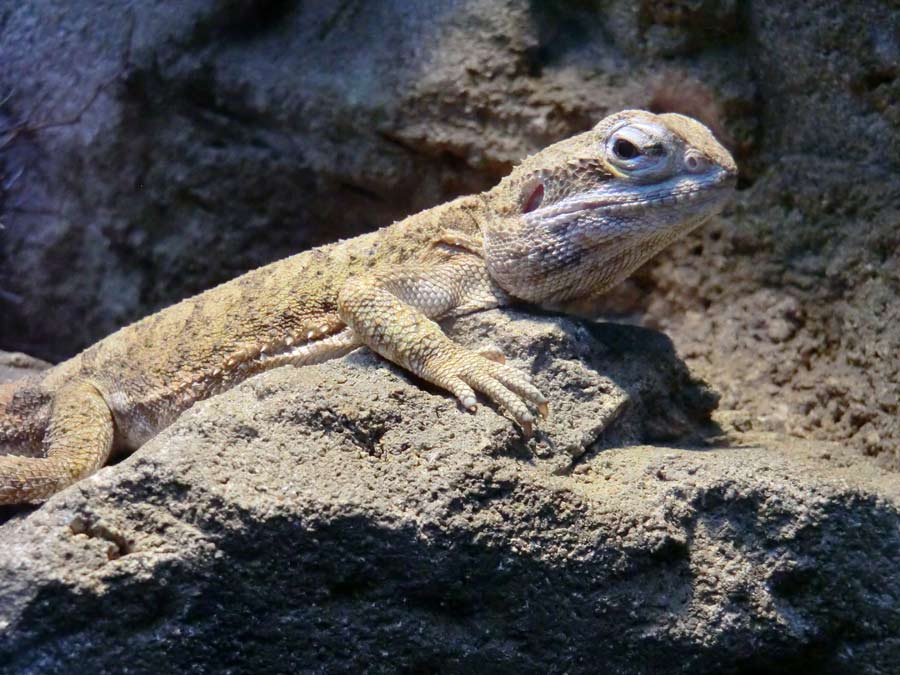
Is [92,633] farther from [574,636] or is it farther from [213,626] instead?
[574,636]

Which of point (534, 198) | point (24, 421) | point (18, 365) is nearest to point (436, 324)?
point (534, 198)

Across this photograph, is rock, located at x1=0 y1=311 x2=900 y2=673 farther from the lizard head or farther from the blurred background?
the blurred background

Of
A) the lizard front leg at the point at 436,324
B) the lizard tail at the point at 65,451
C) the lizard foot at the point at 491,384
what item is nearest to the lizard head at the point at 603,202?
the lizard front leg at the point at 436,324

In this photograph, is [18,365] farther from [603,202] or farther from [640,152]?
[640,152]

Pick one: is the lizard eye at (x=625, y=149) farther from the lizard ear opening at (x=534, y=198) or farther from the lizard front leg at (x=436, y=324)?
the lizard front leg at (x=436, y=324)

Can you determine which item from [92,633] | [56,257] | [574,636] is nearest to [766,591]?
[574,636]

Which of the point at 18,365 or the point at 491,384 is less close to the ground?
the point at 491,384
